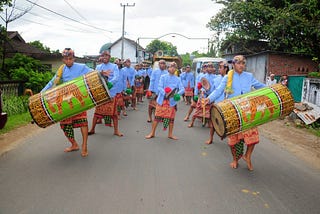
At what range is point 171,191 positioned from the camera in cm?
383

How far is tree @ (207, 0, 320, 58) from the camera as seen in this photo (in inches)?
627

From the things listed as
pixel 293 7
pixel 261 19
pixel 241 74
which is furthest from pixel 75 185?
pixel 261 19

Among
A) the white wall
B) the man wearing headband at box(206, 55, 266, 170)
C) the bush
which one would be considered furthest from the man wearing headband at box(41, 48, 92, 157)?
the white wall

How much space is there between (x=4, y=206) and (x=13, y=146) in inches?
108

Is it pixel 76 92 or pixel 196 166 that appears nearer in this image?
pixel 76 92

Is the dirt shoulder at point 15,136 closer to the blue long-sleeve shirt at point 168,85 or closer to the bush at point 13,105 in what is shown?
the bush at point 13,105

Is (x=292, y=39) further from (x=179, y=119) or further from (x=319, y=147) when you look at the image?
(x=319, y=147)

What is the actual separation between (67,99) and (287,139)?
5.36 m

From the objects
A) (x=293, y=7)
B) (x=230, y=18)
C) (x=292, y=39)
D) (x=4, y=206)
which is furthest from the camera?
(x=230, y=18)

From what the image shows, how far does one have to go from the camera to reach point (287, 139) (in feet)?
24.6

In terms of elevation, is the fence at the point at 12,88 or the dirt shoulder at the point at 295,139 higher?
the fence at the point at 12,88

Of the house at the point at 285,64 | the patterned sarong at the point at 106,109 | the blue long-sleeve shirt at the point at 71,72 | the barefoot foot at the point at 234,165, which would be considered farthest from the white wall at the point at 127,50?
the barefoot foot at the point at 234,165

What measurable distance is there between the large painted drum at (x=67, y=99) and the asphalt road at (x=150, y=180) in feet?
2.54

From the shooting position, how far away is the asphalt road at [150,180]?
3420 millimetres
